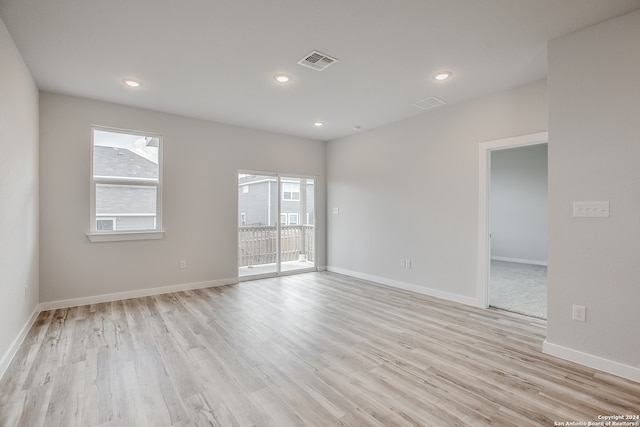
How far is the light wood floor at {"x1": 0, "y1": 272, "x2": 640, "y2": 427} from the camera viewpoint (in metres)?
1.85

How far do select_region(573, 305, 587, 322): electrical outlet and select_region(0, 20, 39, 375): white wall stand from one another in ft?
14.9

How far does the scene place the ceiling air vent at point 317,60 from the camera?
9.33 ft

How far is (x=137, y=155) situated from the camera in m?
4.44

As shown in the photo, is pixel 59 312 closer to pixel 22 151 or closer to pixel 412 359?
pixel 22 151

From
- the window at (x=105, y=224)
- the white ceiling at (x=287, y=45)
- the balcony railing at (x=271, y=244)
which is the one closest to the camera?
the white ceiling at (x=287, y=45)

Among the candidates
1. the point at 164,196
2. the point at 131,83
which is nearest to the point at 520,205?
the point at 164,196

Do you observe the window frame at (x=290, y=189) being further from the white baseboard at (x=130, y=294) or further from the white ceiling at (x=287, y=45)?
the white ceiling at (x=287, y=45)

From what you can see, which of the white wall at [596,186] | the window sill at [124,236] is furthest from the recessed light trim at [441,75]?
the window sill at [124,236]

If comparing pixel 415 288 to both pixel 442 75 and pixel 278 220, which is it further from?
pixel 442 75

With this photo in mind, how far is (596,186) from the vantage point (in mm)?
2385

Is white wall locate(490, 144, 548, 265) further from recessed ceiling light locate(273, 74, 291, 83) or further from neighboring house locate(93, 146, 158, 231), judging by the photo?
neighboring house locate(93, 146, 158, 231)

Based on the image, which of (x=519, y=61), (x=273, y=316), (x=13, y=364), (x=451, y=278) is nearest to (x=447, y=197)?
(x=451, y=278)

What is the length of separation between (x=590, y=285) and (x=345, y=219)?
3.96m

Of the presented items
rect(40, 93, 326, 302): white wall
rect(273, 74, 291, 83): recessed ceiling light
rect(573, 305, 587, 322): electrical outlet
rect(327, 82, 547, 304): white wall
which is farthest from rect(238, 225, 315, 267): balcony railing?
rect(573, 305, 587, 322): electrical outlet
